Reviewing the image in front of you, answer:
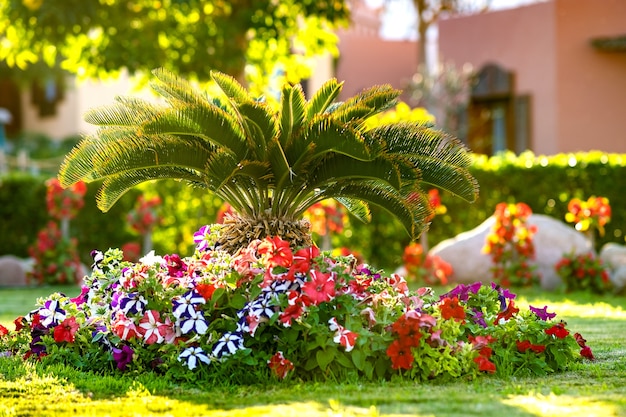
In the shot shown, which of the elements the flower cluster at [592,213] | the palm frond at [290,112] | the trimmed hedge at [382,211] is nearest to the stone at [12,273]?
the trimmed hedge at [382,211]

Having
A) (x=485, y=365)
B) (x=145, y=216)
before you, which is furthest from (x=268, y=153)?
(x=145, y=216)

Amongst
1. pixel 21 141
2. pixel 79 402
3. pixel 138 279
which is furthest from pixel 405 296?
pixel 21 141

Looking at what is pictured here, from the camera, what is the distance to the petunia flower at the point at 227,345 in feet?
20.5

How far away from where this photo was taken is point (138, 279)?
6.81 m

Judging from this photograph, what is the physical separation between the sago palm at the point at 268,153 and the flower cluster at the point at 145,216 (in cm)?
820

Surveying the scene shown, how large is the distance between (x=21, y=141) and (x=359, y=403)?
33.3 m

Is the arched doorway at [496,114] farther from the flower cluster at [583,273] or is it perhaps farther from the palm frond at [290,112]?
the palm frond at [290,112]

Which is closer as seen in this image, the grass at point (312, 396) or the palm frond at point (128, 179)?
the grass at point (312, 396)

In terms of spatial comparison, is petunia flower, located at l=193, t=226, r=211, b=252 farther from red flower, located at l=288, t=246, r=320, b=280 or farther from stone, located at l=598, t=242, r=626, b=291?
stone, located at l=598, t=242, r=626, b=291

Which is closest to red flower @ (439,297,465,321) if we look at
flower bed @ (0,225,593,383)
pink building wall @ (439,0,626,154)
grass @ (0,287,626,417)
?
flower bed @ (0,225,593,383)

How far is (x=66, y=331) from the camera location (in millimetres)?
6902

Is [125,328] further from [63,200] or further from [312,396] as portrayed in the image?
[63,200]

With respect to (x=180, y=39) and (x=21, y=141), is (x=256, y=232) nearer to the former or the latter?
(x=180, y=39)

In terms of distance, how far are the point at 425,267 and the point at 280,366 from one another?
9078 millimetres
